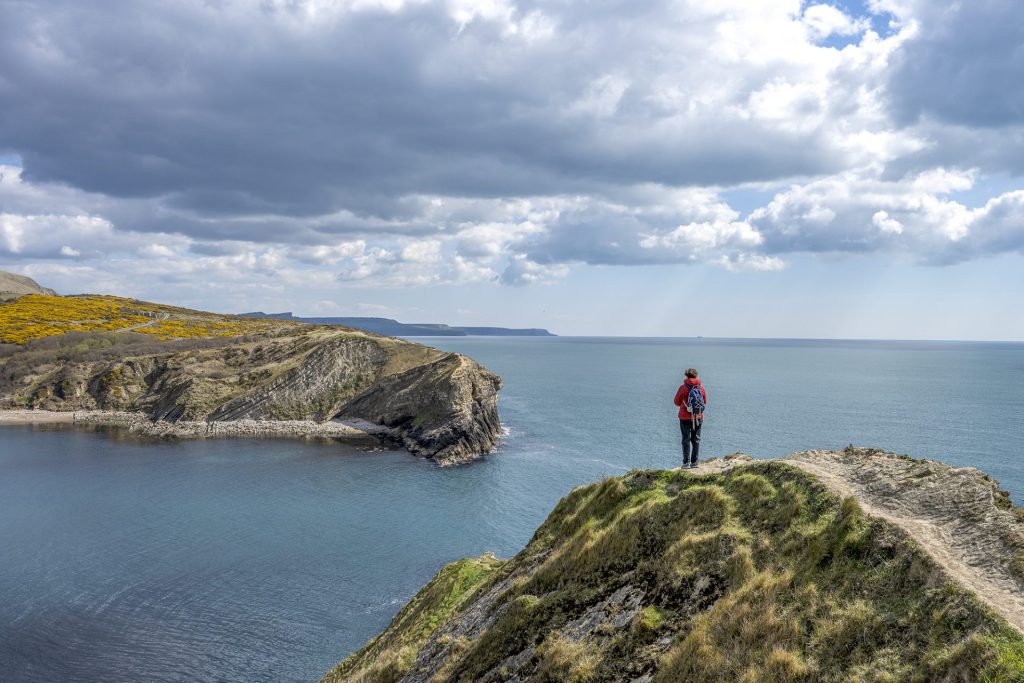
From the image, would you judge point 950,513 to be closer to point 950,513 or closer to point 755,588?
point 950,513

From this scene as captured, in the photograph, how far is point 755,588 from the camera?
12477mm

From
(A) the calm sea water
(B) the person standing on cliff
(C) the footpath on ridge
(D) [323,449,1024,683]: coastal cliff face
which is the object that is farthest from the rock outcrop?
(C) the footpath on ridge

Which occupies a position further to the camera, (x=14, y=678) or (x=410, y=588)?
(x=410, y=588)

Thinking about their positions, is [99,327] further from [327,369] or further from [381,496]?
[381,496]

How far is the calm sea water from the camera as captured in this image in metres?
35.3

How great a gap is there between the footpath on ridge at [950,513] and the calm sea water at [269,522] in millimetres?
29839

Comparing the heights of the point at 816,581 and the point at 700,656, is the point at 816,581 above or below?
above

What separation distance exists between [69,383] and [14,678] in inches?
4320

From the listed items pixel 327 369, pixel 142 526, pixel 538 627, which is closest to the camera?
pixel 538 627

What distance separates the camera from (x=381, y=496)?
6419 centimetres

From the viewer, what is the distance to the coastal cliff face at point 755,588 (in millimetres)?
10258

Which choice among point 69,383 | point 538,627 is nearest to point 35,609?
point 538,627

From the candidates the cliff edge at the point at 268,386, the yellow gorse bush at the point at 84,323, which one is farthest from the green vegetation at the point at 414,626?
the yellow gorse bush at the point at 84,323

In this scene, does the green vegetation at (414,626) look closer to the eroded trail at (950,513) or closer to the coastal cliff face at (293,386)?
the eroded trail at (950,513)
